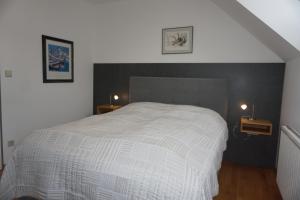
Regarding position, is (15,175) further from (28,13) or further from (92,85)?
(92,85)

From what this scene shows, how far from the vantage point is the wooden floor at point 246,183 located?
2.30 m

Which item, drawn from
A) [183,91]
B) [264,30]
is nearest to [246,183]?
[183,91]

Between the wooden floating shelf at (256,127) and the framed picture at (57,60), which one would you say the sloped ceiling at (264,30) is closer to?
the wooden floating shelf at (256,127)

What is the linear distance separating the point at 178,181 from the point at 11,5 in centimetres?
A: 279

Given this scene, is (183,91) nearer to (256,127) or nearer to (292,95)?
(256,127)

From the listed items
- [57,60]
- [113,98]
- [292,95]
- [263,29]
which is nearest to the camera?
[263,29]

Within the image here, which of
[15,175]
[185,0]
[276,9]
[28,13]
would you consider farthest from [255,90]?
[28,13]

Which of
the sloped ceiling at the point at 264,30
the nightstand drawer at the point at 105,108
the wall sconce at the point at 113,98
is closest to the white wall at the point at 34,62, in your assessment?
the nightstand drawer at the point at 105,108

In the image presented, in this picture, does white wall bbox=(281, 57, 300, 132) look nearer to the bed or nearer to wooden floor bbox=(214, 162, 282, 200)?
wooden floor bbox=(214, 162, 282, 200)

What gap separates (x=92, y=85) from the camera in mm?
4016

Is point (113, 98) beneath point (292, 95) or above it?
beneath

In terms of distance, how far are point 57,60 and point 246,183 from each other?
2984 millimetres

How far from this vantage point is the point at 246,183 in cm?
259

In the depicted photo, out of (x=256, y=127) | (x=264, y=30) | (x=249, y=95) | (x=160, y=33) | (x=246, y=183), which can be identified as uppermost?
(x=160, y=33)
